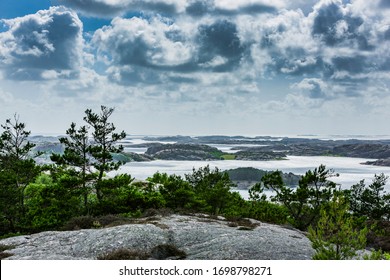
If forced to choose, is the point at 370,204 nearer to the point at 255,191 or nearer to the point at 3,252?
the point at 255,191

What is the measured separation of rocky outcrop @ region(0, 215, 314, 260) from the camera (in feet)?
64.9

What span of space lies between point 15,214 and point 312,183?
34740mm

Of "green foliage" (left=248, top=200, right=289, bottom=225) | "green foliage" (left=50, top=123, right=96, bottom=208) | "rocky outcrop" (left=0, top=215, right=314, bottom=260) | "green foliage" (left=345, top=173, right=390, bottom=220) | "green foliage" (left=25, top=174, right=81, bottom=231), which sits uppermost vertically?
"green foliage" (left=50, top=123, right=96, bottom=208)

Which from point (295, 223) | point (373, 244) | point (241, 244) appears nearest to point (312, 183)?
point (295, 223)

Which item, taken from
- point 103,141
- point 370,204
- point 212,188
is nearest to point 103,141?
point 103,141

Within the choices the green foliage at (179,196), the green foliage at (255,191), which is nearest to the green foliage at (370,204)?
the green foliage at (255,191)

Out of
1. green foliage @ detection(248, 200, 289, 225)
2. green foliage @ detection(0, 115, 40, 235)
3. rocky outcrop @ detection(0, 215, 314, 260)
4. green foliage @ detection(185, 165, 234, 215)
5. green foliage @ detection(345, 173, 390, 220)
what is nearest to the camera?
rocky outcrop @ detection(0, 215, 314, 260)

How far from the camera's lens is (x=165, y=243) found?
21.4 m

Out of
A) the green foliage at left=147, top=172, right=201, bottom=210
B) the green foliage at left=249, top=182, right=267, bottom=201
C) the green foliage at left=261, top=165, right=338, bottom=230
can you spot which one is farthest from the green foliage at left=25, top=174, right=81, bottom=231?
the green foliage at left=261, top=165, right=338, bottom=230

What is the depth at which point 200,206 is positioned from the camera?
149 feet

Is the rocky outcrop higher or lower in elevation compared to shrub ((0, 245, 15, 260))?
higher

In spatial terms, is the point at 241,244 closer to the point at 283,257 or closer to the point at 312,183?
the point at 283,257

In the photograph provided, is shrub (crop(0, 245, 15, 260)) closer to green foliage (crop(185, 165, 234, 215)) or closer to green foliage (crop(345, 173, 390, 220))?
green foliage (crop(185, 165, 234, 215))

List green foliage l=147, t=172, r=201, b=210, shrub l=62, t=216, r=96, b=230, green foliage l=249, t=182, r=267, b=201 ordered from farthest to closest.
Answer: green foliage l=249, t=182, r=267, b=201
green foliage l=147, t=172, r=201, b=210
shrub l=62, t=216, r=96, b=230
